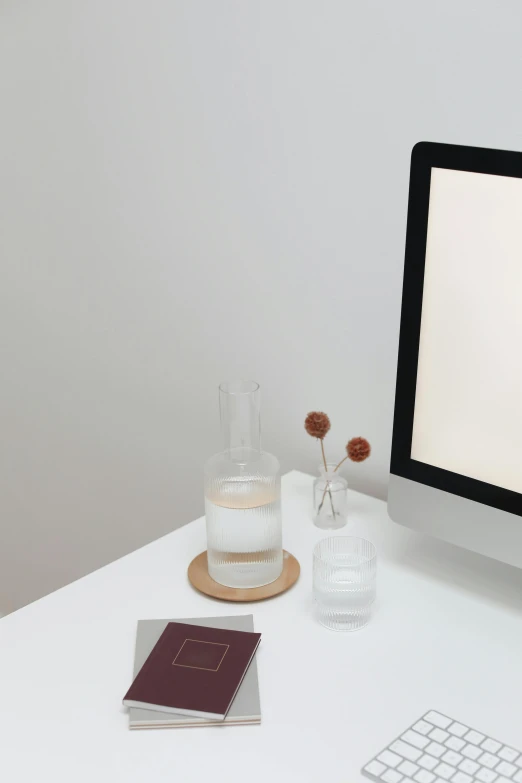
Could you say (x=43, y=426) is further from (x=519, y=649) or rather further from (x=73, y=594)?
(x=519, y=649)

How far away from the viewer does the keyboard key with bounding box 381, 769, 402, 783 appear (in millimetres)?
688

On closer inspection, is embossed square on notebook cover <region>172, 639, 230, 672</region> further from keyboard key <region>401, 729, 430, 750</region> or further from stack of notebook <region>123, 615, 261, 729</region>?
keyboard key <region>401, 729, 430, 750</region>

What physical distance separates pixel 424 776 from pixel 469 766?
38 millimetres

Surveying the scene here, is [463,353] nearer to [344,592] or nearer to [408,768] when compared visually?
[344,592]

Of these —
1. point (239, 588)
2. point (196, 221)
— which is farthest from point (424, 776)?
point (196, 221)

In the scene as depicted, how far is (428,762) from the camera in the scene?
27.8 inches

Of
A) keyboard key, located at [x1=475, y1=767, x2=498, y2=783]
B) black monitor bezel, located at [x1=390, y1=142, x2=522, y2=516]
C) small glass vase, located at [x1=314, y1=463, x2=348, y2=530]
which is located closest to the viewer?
keyboard key, located at [x1=475, y1=767, x2=498, y2=783]

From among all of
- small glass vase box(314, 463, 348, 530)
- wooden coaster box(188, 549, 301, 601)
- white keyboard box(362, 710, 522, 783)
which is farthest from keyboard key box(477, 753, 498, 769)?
small glass vase box(314, 463, 348, 530)

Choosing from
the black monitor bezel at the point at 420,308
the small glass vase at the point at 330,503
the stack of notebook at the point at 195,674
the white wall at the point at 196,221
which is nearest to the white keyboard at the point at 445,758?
the stack of notebook at the point at 195,674

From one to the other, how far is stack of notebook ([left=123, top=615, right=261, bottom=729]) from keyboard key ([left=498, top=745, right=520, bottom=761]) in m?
0.20

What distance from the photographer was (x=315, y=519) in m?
1.11

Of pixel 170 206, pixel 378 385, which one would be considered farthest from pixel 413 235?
pixel 170 206

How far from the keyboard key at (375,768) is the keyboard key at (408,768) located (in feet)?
0.04

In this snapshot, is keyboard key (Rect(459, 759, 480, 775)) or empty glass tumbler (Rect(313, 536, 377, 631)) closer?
keyboard key (Rect(459, 759, 480, 775))
